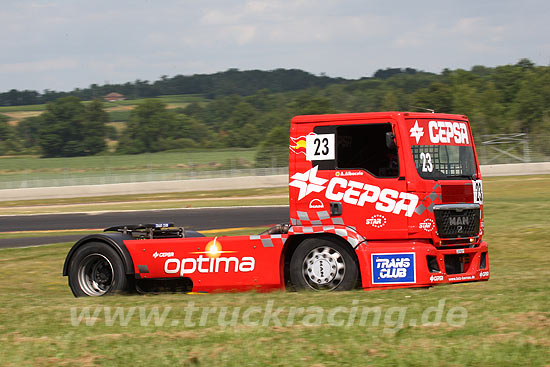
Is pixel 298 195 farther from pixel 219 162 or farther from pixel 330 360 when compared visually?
pixel 219 162

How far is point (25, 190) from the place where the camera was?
4506 centimetres

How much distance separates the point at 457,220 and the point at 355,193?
1.31 m

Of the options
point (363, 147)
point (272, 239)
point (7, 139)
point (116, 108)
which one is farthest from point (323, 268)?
point (116, 108)

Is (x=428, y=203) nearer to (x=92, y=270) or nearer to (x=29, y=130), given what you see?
(x=92, y=270)

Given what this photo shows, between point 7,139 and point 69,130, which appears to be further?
point 7,139

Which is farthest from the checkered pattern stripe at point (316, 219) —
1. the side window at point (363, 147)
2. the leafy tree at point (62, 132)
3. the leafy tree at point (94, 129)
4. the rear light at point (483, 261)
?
the leafy tree at point (94, 129)

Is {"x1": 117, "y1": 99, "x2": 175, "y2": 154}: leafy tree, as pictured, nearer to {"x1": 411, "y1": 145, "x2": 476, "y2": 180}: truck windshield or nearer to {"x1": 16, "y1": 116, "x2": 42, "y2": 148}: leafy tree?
{"x1": 16, "y1": 116, "x2": 42, "y2": 148}: leafy tree

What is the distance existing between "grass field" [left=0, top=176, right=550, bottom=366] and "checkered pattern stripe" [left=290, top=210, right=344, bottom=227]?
105 centimetres

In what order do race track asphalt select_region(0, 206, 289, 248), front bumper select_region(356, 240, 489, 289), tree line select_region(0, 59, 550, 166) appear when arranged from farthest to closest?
tree line select_region(0, 59, 550, 166)
race track asphalt select_region(0, 206, 289, 248)
front bumper select_region(356, 240, 489, 289)

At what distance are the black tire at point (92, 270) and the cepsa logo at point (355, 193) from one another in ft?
9.21

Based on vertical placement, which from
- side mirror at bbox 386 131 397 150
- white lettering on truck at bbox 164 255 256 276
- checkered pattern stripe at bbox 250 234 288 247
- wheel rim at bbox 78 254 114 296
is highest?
side mirror at bbox 386 131 397 150

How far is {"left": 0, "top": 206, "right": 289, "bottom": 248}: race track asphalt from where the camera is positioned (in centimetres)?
2132

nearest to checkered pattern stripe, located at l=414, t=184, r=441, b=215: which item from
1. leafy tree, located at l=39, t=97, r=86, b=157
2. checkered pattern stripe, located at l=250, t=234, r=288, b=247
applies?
checkered pattern stripe, located at l=250, t=234, r=288, b=247

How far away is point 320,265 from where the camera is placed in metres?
8.50
